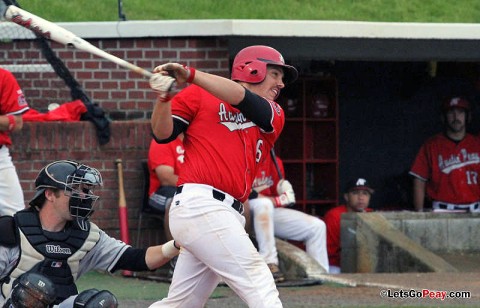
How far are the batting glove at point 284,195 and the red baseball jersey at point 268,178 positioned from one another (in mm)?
156

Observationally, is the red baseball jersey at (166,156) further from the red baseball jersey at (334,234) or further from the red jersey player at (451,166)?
the red jersey player at (451,166)

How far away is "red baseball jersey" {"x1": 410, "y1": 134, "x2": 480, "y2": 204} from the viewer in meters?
12.3

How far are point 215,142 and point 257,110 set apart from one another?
272 millimetres

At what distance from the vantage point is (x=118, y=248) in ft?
19.3

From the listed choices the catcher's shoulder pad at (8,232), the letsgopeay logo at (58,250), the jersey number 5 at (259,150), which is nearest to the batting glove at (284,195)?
the jersey number 5 at (259,150)

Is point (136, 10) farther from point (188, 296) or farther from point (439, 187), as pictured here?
point (188, 296)

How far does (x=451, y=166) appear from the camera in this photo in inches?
485

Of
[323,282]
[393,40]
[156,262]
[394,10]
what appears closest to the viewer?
[156,262]

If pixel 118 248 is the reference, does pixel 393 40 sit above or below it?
above

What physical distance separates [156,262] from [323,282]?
387cm

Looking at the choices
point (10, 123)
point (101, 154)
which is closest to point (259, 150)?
point (10, 123)

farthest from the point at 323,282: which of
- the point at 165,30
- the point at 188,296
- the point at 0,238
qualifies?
the point at 0,238

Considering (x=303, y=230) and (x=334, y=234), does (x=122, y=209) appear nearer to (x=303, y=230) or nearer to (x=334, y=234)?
(x=303, y=230)

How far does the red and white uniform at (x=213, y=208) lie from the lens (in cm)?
588
